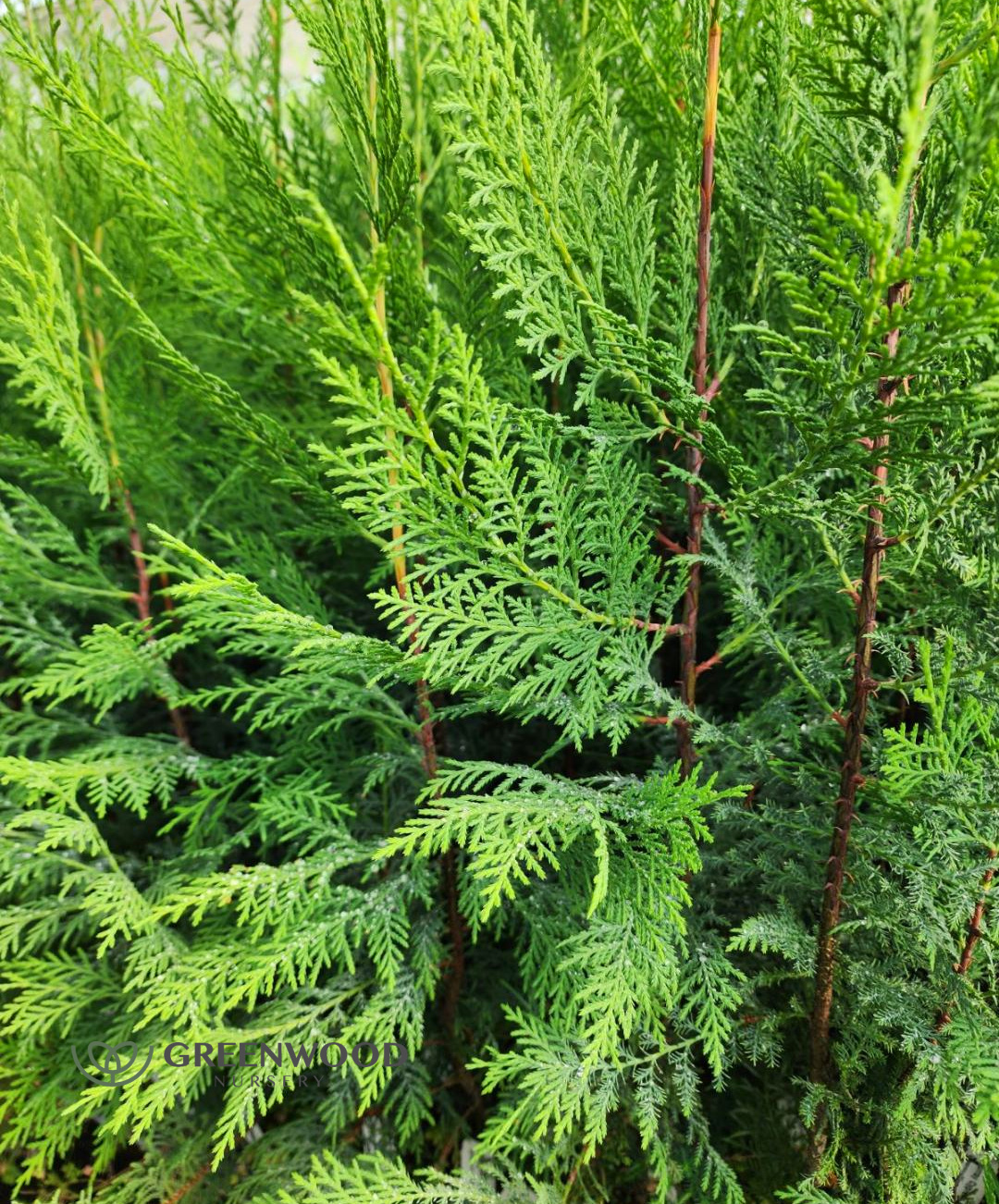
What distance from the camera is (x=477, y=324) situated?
1218mm

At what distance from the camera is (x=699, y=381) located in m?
1.05

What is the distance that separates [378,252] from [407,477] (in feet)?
0.71

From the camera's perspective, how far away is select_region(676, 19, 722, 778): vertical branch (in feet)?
3.12

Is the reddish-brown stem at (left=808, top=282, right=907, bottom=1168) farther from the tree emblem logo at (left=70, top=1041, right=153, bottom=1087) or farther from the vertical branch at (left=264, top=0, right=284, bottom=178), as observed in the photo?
the vertical branch at (left=264, top=0, right=284, bottom=178)

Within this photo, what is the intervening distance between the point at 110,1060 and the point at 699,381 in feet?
4.21

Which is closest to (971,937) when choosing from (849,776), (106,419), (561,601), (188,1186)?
(849,776)

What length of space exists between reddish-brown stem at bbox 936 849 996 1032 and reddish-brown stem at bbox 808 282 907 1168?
Result: 0.12m

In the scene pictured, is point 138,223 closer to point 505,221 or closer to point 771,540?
point 505,221

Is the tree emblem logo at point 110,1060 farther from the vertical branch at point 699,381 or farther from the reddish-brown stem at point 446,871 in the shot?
the vertical branch at point 699,381

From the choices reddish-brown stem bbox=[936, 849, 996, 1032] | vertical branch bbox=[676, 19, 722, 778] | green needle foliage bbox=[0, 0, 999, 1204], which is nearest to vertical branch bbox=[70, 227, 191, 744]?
green needle foliage bbox=[0, 0, 999, 1204]

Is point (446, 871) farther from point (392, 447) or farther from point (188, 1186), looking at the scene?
point (392, 447)

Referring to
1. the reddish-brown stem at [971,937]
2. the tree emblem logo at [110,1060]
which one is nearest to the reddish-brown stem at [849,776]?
the reddish-brown stem at [971,937]

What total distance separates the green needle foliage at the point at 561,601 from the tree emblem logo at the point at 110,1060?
1.5 inches

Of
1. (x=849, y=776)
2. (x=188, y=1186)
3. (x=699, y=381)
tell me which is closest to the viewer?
(x=849, y=776)
